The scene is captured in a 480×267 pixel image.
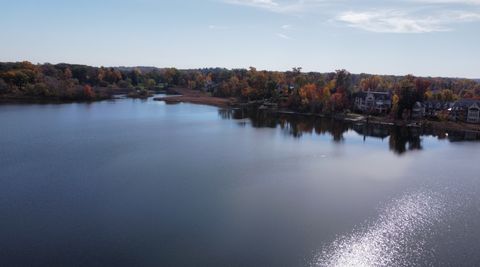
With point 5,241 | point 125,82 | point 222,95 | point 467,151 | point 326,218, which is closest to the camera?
point 5,241

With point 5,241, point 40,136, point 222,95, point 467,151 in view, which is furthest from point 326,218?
point 222,95

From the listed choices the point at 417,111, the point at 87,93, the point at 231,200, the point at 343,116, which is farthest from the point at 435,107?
the point at 87,93

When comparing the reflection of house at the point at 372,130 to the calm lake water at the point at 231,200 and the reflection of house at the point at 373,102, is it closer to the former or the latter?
the calm lake water at the point at 231,200

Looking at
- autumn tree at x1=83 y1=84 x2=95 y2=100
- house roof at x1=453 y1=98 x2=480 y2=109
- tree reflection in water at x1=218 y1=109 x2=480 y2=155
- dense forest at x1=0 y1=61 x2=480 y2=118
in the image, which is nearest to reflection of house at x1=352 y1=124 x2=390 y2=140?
tree reflection in water at x1=218 y1=109 x2=480 y2=155

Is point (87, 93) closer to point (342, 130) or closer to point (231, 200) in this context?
point (342, 130)

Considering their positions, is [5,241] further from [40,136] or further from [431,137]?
[431,137]

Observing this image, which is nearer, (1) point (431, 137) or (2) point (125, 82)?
(1) point (431, 137)

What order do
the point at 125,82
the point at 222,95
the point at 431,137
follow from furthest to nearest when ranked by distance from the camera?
the point at 125,82, the point at 222,95, the point at 431,137
